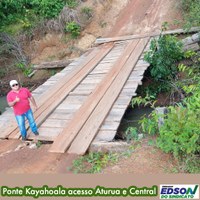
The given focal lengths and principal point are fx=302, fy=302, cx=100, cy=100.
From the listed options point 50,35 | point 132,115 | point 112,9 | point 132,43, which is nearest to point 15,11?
point 50,35

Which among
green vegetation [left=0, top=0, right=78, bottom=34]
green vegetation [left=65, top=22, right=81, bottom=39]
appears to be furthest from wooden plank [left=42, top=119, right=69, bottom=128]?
green vegetation [left=0, top=0, right=78, bottom=34]

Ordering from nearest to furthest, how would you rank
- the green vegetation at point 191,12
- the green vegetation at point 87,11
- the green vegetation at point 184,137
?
the green vegetation at point 184,137 → the green vegetation at point 191,12 → the green vegetation at point 87,11

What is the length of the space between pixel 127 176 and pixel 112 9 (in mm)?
10981

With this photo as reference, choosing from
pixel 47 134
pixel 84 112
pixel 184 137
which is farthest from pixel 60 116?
pixel 184 137

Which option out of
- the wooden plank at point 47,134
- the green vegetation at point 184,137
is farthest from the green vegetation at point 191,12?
the wooden plank at point 47,134

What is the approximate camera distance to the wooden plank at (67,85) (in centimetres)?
719

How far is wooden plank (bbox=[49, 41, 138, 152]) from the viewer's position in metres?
5.78

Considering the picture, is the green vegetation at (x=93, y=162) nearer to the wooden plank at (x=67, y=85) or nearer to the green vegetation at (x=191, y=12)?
the wooden plank at (x=67, y=85)

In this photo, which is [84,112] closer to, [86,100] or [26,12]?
[86,100]

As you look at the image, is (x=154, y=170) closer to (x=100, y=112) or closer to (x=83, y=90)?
(x=100, y=112)

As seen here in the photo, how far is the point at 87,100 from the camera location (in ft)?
24.4

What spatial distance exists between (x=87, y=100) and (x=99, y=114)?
904mm

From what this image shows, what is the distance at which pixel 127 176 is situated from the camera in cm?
447

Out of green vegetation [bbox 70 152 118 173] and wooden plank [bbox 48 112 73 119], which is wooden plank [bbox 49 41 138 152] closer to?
wooden plank [bbox 48 112 73 119]
